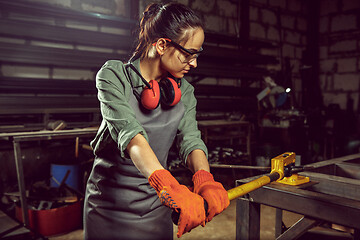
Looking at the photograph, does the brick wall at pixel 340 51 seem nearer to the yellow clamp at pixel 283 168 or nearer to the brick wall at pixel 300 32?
the brick wall at pixel 300 32

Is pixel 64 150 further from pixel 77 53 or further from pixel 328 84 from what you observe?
pixel 328 84

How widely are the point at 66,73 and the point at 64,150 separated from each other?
979 millimetres

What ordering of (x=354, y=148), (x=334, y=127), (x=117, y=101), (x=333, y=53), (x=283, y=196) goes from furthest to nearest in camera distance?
(x=333, y=53) → (x=334, y=127) → (x=354, y=148) → (x=283, y=196) → (x=117, y=101)

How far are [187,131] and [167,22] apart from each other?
507mm

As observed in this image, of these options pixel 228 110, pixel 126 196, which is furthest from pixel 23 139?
pixel 228 110

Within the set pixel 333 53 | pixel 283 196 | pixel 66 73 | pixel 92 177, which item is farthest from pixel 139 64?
pixel 333 53

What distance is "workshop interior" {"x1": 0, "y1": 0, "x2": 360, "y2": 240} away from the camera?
148 cm

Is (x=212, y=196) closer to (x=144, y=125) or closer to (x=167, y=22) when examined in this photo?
(x=144, y=125)

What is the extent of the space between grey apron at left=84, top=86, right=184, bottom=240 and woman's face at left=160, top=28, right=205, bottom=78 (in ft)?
0.79

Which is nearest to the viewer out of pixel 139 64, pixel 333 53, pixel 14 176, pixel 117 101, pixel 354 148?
pixel 117 101

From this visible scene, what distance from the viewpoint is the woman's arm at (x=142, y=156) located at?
1.09 metres

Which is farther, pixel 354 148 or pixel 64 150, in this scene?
pixel 354 148

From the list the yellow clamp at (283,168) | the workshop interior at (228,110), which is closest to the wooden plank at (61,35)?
the workshop interior at (228,110)

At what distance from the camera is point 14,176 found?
372cm
